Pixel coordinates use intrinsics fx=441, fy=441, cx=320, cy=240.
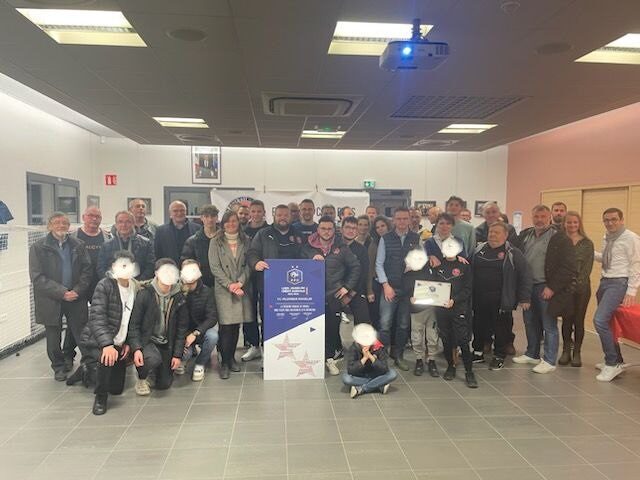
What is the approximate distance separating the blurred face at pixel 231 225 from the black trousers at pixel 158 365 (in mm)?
1183

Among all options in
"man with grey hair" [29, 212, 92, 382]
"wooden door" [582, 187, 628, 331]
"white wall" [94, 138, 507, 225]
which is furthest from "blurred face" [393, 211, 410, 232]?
"white wall" [94, 138, 507, 225]

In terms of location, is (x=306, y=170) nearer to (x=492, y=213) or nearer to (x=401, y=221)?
(x=492, y=213)

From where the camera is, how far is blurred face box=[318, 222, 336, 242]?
412 centimetres

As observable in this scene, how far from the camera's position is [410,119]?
6.23 metres

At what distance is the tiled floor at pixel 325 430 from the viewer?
2650mm

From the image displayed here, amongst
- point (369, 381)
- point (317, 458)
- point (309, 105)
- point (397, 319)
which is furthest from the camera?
point (309, 105)

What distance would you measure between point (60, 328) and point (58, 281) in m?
0.44

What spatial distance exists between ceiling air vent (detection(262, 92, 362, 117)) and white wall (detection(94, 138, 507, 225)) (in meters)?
3.79

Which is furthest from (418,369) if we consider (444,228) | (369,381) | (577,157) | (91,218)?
(577,157)

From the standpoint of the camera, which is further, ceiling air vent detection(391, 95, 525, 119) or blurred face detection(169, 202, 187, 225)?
ceiling air vent detection(391, 95, 525, 119)

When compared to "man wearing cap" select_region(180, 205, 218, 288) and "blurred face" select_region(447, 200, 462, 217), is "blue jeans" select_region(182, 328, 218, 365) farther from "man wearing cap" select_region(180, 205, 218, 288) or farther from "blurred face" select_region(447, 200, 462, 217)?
"blurred face" select_region(447, 200, 462, 217)

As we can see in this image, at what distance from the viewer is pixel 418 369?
13.9 ft

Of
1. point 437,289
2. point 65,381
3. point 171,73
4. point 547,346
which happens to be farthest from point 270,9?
point 547,346

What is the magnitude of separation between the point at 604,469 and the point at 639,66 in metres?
3.51
